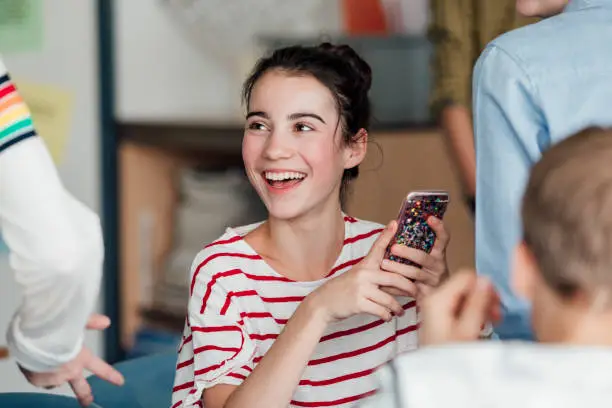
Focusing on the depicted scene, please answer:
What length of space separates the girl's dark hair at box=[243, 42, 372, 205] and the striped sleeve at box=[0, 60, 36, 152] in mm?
475

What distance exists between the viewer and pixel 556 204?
818 mm

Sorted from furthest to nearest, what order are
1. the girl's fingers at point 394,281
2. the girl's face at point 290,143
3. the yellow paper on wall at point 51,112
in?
1. the yellow paper on wall at point 51,112
2. the girl's face at point 290,143
3. the girl's fingers at point 394,281

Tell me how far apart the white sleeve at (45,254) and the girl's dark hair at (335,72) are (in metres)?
0.46

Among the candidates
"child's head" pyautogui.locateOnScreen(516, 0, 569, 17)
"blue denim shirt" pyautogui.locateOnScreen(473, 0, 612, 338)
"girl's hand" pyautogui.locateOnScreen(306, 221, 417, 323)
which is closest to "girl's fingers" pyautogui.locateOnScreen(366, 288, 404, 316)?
"girl's hand" pyautogui.locateOnScreen(306, 221, 417, 323)

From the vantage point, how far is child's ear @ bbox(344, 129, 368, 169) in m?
1.42

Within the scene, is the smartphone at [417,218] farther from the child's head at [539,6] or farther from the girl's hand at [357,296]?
the child's head at [539,6]

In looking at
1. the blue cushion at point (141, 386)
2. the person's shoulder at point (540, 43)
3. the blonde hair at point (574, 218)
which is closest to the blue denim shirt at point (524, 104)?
the person's shoulder at point (540, 43)

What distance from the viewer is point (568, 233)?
81 centimetres

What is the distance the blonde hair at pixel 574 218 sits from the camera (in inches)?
31.6

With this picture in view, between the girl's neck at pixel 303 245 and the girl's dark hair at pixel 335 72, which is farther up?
the girl's dark hair at pixel 335 72

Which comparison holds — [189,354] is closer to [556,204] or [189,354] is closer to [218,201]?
[556,204]

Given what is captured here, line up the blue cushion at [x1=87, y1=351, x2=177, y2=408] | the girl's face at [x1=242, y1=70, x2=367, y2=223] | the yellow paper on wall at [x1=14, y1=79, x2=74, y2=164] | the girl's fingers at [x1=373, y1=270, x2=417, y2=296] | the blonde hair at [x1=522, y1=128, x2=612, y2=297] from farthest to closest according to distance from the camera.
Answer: the yellow paper on wall at [x1=14, y1=79, x2=74, y2=164] → the blue cushion at [x1=87, y1=351, x2=177, y2=408] → the girl's face at [x1=242, y1=70, x2=367, y2=223] → the girl's fingers at [x1=373, y1=270, x2=417, y2=296] → the blonde hair at [x1=522, y1=128, x2=612, y2=297]

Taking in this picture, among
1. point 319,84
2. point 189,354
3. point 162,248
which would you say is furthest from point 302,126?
point 162,248

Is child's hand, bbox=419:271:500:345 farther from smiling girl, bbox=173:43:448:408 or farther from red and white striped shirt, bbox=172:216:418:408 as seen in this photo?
red and white striped shirt, bbox=172:216:418:408
